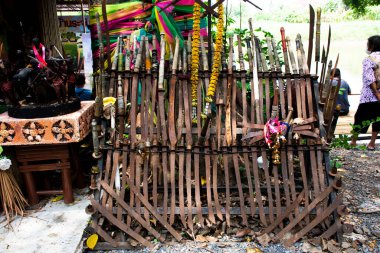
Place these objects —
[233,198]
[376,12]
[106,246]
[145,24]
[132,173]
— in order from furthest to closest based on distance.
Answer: [376,12]
[145,24]
[233,198]
[132,173]
[106,246]

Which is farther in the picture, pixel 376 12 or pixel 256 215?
pixel 376 12

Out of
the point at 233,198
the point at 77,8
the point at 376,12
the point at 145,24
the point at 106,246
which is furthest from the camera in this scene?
the point at 376,12

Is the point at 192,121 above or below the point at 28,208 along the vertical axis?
above

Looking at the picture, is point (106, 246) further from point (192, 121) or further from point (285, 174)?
point (285, 174)

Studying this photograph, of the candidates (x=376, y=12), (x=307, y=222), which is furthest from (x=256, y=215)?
(x=376, y=12)

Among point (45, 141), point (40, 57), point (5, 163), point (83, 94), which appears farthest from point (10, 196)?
point (83, 94)

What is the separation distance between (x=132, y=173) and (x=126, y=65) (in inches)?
44.5

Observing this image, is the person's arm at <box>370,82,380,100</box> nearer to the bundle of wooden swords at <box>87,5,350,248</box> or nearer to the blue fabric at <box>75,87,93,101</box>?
the bundle of wooden swords at <box>87,5,350,248</box>

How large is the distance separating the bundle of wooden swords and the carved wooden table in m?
0.30

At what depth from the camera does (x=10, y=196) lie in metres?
3.40

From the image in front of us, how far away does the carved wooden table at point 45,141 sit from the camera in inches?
131

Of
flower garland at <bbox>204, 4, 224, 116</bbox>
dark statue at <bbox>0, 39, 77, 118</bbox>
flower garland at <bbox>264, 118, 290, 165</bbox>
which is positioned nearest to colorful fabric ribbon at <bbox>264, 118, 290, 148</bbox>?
flower garland at <bbox>264, 118, 290, 165</bbox>

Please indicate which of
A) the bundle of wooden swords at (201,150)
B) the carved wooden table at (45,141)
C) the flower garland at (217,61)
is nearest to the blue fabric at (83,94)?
the carved wooden table at (45,141)

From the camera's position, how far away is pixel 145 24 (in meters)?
4.39
